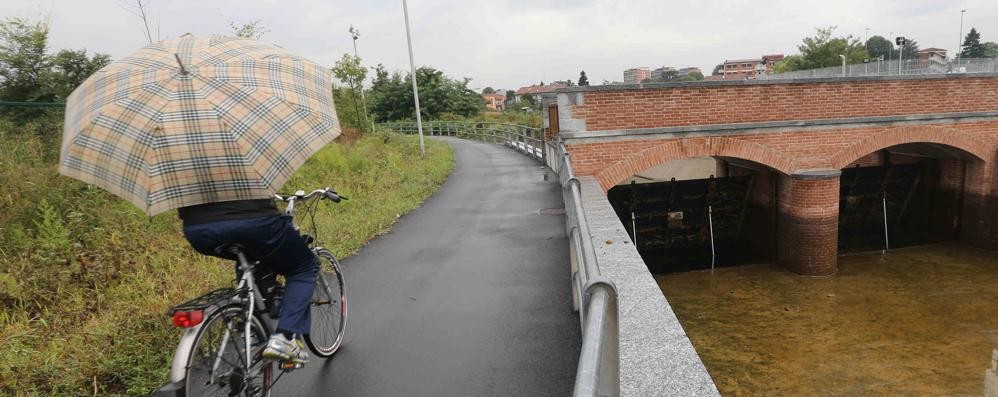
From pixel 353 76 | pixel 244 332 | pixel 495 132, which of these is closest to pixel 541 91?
pixel 495 132

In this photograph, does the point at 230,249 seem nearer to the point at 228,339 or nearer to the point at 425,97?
the point at 228,339

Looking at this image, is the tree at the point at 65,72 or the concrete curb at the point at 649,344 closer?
the concrete curb at the point at 649,344

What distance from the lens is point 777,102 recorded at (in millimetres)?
10734

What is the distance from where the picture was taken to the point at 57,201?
25.0 feet

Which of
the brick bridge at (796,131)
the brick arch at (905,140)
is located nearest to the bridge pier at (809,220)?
the brick bridge at (796,131)

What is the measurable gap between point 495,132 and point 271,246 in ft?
84.8

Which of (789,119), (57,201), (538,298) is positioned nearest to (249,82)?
(538,298)

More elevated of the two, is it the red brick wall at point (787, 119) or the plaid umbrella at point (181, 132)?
the plaid umbrella at point (181, 132)

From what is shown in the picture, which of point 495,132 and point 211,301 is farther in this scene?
point 495,132

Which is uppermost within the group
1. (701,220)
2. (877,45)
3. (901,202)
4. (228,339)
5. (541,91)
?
(877,45)

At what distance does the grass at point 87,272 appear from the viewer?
3.71 metres

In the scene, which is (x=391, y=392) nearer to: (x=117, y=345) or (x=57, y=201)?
(x=117, y=345)

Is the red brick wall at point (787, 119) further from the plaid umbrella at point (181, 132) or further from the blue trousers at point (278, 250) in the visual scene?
the plaid umbrella at point (181, 132)

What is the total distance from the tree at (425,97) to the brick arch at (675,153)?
37.9 meters
